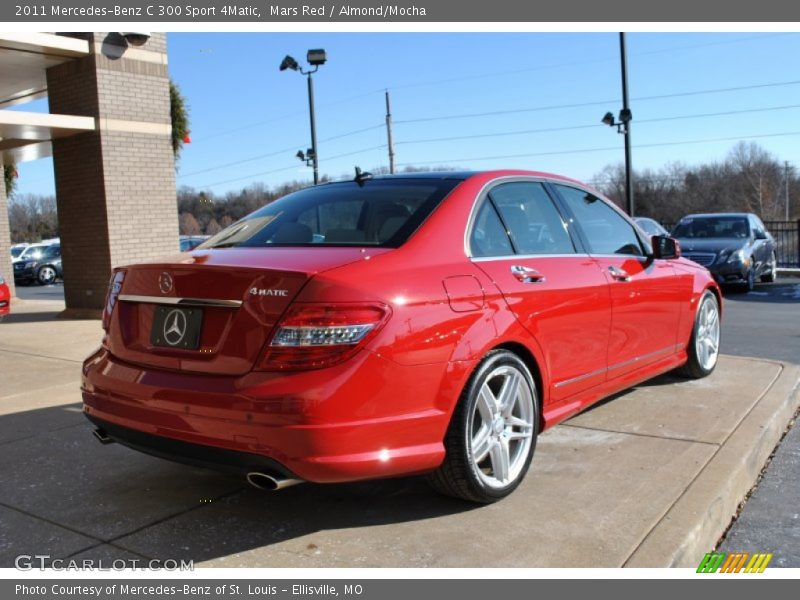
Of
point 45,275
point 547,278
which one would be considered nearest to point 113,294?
point 547,278

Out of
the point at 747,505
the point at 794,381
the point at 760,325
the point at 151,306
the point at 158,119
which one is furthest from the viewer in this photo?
the point at 158,119

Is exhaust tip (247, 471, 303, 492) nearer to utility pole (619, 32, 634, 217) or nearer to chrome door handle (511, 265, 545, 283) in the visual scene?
chrome door handle (511, 265, 545, 283)

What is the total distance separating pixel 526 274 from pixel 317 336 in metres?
1.31

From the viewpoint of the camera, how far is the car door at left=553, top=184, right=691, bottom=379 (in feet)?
14.9

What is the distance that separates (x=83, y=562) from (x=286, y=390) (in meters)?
1.08

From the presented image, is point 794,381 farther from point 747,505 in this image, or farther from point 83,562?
point 83,562

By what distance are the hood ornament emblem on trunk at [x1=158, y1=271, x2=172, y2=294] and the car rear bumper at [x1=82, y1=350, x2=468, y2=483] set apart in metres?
0.35

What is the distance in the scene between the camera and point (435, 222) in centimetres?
349

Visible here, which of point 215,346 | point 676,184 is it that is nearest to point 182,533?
point 215,346

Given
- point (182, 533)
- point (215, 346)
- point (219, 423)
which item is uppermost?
point (215, 346)

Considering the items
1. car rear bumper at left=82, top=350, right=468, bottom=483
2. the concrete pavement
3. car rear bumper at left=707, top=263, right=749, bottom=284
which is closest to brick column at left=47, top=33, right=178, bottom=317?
the concrete pavement

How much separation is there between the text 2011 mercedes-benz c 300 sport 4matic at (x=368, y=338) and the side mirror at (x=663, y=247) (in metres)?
1.00

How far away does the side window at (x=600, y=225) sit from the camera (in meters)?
4.63

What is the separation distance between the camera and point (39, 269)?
27750 mm
